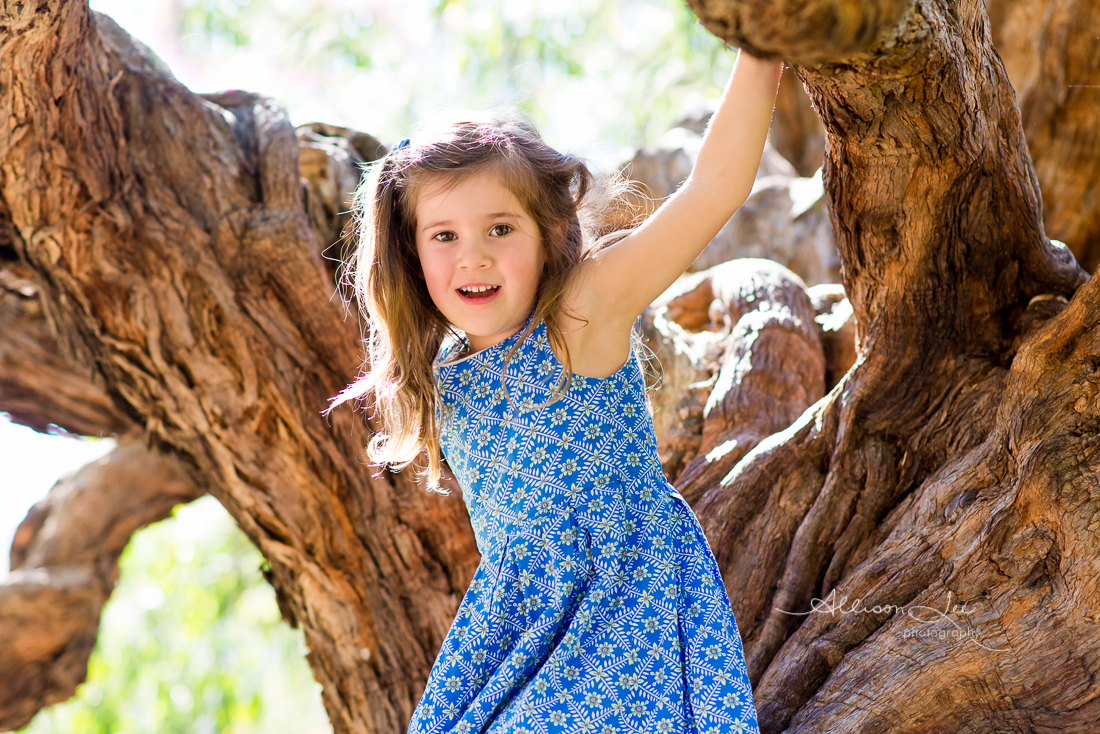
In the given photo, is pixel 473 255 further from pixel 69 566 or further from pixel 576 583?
pixel 69 566

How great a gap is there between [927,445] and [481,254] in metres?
1.01

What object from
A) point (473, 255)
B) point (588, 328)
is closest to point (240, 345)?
point (473, 255)

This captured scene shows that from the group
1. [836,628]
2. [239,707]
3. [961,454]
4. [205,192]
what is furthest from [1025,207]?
[239,707]

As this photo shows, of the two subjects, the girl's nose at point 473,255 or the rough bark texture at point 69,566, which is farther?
the rough bark texture at point 69,566

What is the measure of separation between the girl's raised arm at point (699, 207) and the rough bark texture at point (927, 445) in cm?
12

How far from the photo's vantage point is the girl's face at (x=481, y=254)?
1662mm

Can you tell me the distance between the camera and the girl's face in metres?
1.66

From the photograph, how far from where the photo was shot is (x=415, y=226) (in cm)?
180

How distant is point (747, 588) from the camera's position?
1.96 metres

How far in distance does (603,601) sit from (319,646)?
4.03 ft

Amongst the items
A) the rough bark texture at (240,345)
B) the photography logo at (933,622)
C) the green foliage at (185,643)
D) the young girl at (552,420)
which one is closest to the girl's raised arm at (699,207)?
the young girl at (552,420)

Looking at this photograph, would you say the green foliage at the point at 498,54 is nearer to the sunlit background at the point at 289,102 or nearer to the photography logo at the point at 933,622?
the sunlit background at the point at 289,102

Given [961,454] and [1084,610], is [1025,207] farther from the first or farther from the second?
[1084,610]

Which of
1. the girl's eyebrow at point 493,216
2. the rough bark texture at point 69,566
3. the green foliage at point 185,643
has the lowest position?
the green foliage at point 185,643
